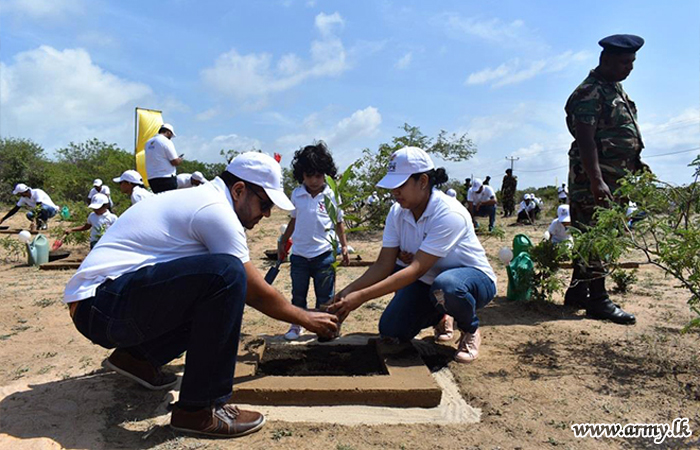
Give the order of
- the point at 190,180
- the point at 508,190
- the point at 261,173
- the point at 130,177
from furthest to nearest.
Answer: the point at 508,190, the point at 190,180, the point at 130,177, the point at 261,173

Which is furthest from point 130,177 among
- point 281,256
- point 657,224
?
point 657,224

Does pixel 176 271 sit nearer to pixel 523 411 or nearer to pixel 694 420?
pixel 523 411

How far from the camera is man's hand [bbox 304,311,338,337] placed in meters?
2.50

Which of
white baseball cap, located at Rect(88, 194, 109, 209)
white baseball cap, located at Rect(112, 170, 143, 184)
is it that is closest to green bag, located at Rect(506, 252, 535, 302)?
white baseball cap, located at Rect(112, 170, 143, 184)

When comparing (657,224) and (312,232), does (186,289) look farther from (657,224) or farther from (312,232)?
(657,224)

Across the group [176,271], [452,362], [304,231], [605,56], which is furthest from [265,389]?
[605,56]

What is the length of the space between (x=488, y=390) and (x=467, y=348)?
0.48 meters

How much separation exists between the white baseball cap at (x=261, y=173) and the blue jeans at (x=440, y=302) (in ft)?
3.95

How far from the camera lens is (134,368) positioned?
2.61 metres

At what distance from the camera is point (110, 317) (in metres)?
2.04

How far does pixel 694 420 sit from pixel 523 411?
0.77m

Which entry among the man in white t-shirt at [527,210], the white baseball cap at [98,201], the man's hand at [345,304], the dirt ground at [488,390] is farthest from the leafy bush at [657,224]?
the man in white t-shirt at [527,210]

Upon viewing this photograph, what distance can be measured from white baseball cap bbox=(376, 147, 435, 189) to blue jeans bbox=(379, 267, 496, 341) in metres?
0.66

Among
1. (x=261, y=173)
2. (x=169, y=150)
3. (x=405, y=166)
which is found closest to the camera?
(x=261, y=173)
